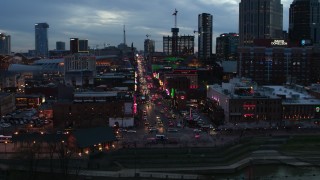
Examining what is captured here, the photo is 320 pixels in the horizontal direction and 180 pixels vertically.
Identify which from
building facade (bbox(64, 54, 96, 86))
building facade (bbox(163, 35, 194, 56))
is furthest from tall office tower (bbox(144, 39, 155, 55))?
building facade (bbox(64, 54, 96, 86))

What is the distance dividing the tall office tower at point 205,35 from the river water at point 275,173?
63.4 m

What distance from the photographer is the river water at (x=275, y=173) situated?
539 inches

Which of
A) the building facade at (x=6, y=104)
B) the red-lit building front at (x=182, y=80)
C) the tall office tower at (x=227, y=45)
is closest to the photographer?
the building facade at (x=6, y=104)

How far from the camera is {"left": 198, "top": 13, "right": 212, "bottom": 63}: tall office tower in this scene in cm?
7869

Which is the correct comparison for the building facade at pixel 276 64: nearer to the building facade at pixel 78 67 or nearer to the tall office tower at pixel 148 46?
the building facade at pixel 78 67

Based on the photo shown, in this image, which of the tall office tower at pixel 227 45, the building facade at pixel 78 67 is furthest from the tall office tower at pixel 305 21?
the building facade at pixel 78 67

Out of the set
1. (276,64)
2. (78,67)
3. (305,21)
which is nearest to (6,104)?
(276,64)

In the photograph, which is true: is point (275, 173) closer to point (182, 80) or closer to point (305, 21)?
point (182, 80)

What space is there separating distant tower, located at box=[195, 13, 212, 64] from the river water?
6316cm

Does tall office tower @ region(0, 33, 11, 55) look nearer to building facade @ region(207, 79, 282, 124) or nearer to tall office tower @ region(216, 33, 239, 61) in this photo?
tall office tower @ region(216, 33, 239, 61)

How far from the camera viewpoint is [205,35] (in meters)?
80.8

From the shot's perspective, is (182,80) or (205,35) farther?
(205,35)

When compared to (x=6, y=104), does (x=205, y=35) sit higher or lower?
higher

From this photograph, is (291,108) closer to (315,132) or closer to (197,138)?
(315,132)
